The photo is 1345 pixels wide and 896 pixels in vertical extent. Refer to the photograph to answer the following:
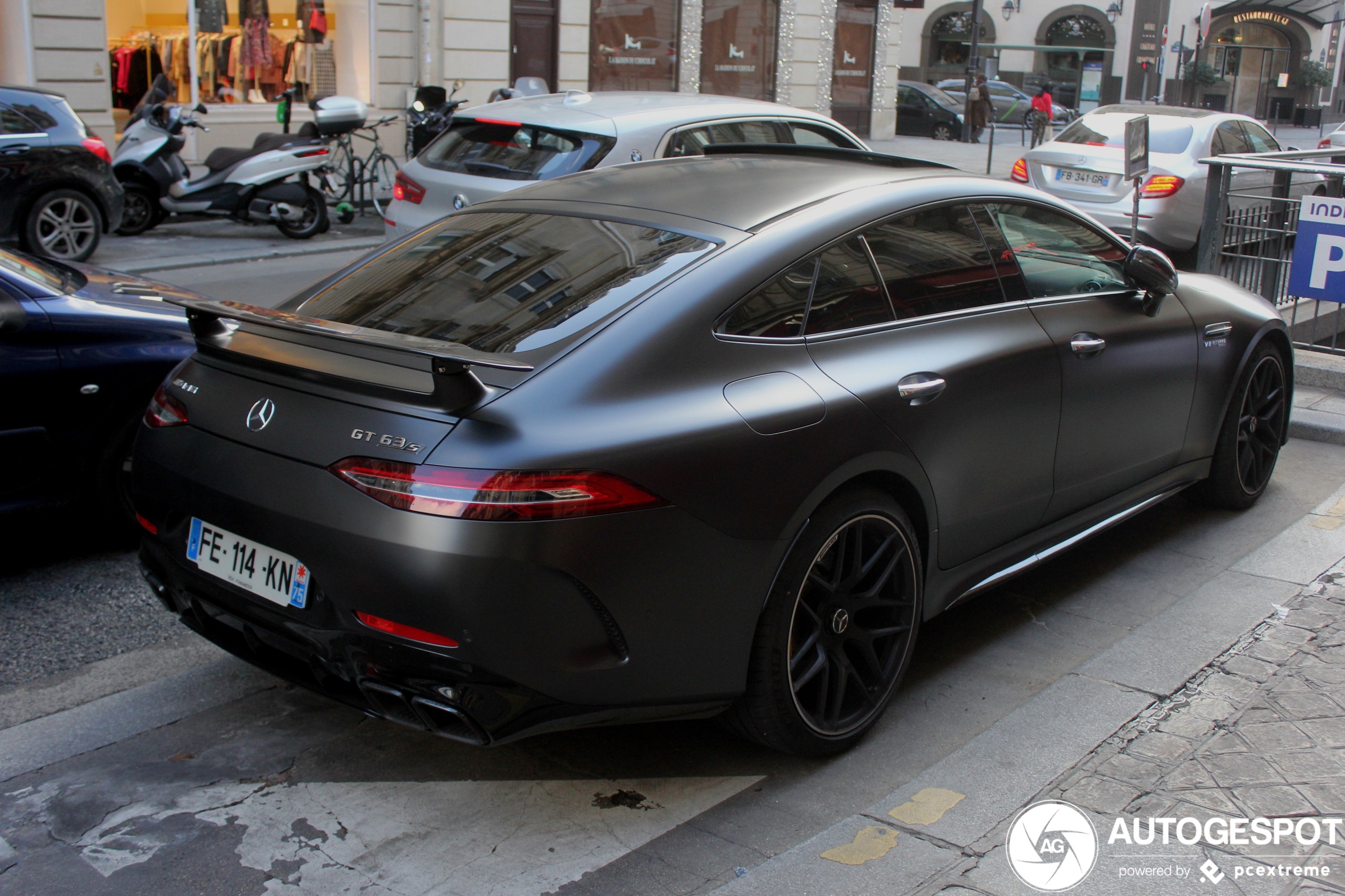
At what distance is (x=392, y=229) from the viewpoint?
8.57m

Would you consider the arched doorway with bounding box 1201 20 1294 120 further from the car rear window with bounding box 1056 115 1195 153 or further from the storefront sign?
the car rear window with bounding box 1056 115 1195 153

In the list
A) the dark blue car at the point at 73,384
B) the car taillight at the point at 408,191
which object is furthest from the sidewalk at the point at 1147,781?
the car taillight at the point at 408,191

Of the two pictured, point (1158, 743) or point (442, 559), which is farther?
point (1158, 743)

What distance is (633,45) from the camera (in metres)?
23.9

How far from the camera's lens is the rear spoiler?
2.73 metres

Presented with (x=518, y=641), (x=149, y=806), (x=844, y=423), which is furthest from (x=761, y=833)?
(x=149, y=806)

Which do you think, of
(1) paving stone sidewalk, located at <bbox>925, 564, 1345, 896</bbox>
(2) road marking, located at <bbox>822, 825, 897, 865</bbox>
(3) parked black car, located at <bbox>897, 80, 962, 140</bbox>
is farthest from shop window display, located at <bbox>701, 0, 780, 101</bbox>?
(2) road marking, located at <bbox>822, 825, 897, 865</bbox>

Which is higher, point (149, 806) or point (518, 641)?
point (518, 641)

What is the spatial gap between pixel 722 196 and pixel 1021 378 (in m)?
1.09

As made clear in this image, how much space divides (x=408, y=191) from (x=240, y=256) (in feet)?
13.0

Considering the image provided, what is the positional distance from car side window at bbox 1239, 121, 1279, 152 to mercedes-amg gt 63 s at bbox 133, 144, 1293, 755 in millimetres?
10523

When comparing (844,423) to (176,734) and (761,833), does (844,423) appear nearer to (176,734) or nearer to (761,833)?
(761,833)

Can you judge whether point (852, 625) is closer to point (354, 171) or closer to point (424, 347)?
point (424, 347)

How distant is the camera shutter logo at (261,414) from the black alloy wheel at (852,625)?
1.36 m
